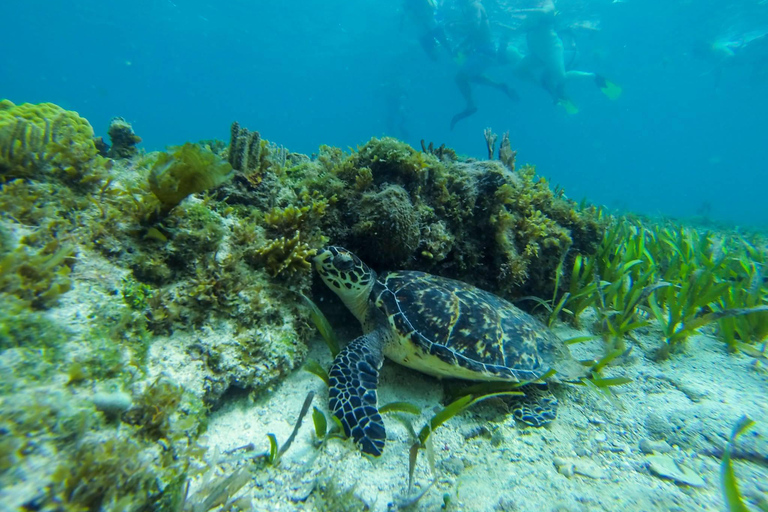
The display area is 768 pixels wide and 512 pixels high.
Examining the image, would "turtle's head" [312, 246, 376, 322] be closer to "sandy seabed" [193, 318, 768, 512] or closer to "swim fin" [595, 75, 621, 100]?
"sandy seabed" [193, 318, 768, 512]

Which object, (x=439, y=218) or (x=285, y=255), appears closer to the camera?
(x=285, y=255)

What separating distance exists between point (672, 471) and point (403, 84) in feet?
196

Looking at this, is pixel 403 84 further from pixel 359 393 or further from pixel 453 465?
pixel 453 465

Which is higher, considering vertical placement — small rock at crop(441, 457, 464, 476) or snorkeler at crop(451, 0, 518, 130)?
snorkeler at crop(451, 0, 518, 130)

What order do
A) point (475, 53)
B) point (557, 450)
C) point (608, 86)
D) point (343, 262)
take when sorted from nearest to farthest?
point (557, 450) < point (343, 262) < point (608, 86) < point (475, 53)

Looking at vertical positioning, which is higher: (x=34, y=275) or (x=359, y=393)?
(x=34, y=275)

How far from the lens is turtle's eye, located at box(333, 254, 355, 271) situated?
3.27 m

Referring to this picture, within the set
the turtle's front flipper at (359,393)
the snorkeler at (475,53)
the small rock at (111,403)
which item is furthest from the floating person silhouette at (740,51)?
the small rock at (111,403)

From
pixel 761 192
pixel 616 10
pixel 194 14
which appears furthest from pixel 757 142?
pixel 194 14

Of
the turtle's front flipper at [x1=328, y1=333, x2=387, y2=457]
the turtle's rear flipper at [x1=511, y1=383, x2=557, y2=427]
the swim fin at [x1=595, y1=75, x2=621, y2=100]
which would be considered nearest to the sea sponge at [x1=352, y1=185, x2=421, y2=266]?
the turtle's front flipper at [x1=328, y1=333, x2=387, y2=457]

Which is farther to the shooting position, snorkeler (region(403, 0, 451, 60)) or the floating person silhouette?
snorkeler (region(403, 0, 451, 60))

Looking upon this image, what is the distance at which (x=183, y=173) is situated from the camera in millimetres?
2391

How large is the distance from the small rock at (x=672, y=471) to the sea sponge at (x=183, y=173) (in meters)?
4.01

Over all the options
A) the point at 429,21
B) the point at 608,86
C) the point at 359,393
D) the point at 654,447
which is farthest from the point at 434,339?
the point at 429,21
